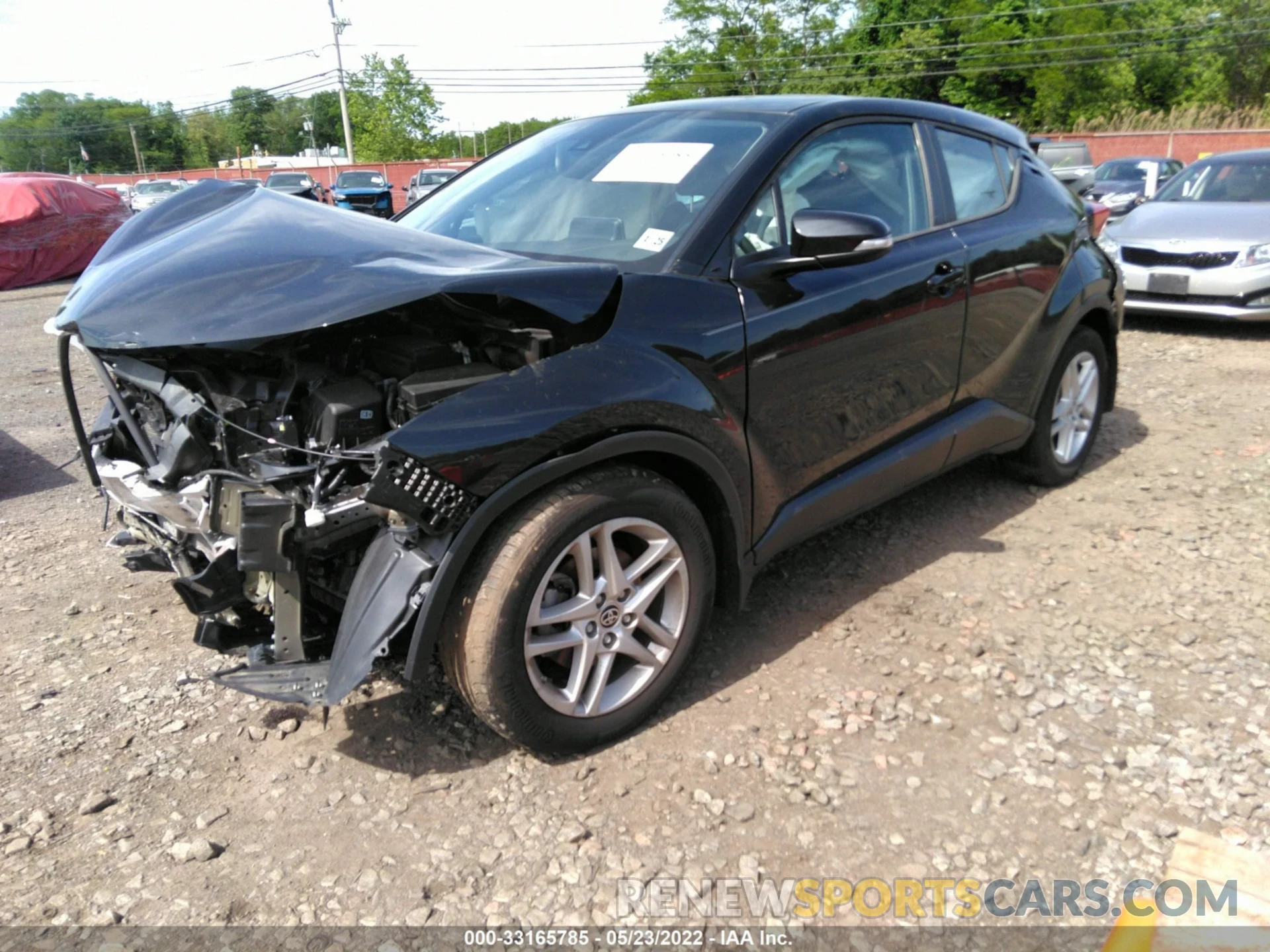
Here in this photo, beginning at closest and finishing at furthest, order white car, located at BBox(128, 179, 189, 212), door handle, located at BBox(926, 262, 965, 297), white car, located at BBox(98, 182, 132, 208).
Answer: door handle, located at BBox(926, 262, 965, 297) → white car, located at BBox(98, 182, 132, 208) → white car, located at BBox(128, 179, 189, 212)

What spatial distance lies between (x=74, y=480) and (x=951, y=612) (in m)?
4.51

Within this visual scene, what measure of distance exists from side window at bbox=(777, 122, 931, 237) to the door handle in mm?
179

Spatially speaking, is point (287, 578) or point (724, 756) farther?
point (724, 756)

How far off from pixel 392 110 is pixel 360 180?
→ 2984 cm

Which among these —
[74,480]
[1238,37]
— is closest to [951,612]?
[74,480]

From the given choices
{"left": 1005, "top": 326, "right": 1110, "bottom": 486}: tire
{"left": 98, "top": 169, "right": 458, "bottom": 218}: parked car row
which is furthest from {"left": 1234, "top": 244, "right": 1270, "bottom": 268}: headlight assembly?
{"left": 98, "top": 169, "right": 458, "bottom": 218}: parked car row

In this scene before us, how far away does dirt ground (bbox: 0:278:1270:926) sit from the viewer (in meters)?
2.23

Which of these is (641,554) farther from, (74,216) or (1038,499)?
(74,216)

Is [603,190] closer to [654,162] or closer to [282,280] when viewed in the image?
[654,162]

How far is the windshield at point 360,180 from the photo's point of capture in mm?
25828

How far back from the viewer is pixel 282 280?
235 centimetres

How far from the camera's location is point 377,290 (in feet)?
7.38

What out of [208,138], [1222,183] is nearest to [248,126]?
[208,138]

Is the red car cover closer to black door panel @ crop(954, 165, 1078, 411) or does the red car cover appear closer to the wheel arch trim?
black door panel @ crop(954, 165, 1078, 411)
